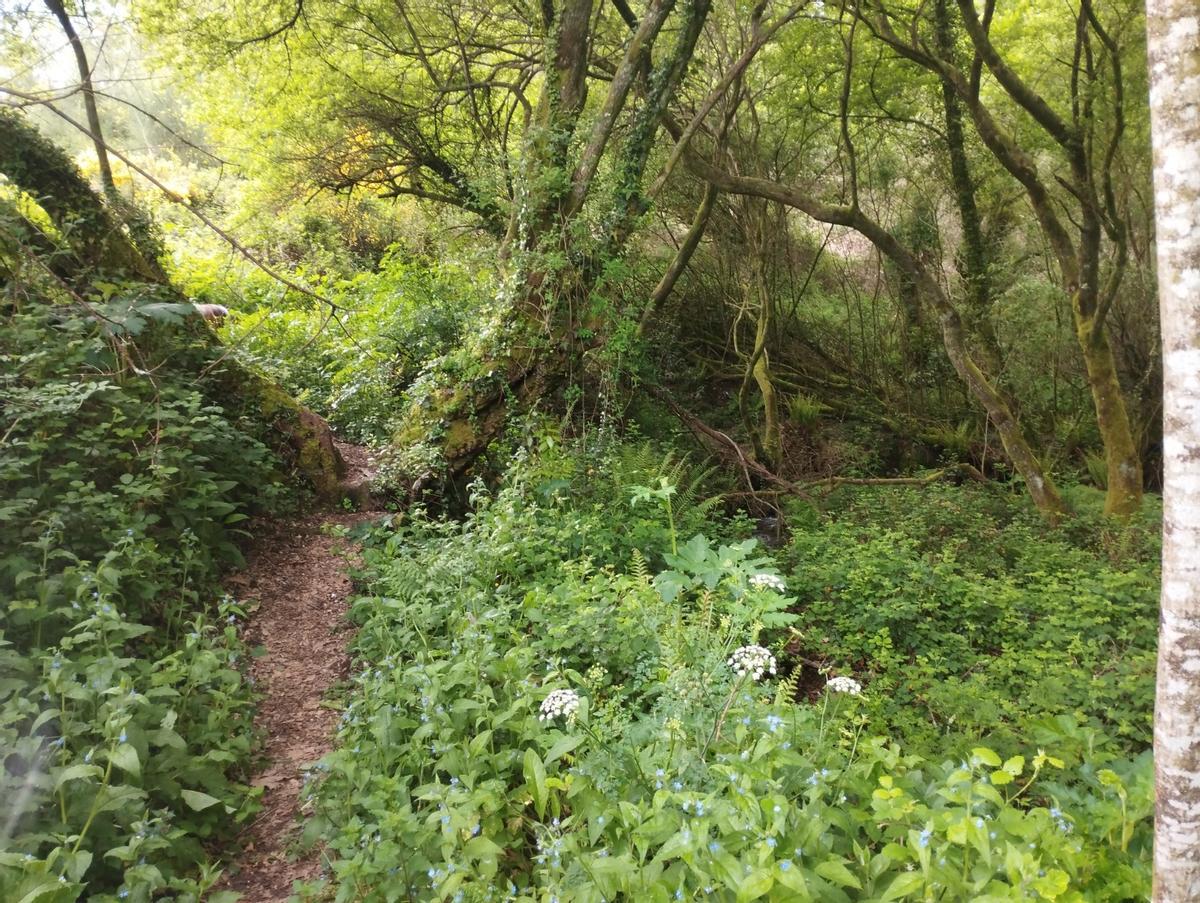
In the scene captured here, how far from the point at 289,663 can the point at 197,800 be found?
1.53 m

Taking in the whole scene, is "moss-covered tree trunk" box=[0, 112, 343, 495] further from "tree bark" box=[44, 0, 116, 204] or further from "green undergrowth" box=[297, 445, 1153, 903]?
"green undergrowth" box=[297, 445, 1153, 903]

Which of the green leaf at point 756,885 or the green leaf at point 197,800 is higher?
the green leaf at point 756,885

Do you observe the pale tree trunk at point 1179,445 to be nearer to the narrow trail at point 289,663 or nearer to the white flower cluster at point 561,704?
the white flower cluster at point 561,704

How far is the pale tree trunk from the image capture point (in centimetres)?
167

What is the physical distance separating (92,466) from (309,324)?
6.43 m

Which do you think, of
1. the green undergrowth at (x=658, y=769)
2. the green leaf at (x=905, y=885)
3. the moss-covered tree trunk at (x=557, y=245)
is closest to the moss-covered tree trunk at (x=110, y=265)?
the moss-covered tree trunk at (x=557, y=245)

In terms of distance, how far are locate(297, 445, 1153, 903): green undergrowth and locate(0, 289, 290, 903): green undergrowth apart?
543mm

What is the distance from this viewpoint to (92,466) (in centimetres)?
424

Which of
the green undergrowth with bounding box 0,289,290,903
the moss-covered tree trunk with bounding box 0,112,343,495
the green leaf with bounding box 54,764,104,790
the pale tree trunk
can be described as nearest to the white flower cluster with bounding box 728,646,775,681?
the pale tree trunk

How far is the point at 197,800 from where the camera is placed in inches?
106

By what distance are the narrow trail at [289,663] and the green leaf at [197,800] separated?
0.29 m

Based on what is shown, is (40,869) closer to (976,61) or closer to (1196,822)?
(1196,822)

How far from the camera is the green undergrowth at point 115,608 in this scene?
2.38 m

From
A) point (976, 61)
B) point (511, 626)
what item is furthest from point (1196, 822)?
point (976, 61)
